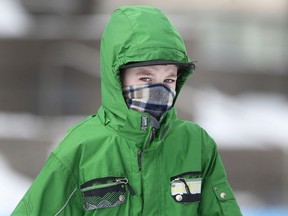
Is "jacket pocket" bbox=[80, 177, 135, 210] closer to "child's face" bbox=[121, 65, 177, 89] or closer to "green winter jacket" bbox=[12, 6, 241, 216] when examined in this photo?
"green winter jacket" bbox=[12, 6, 241, 216]

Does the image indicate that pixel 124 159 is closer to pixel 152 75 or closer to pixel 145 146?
pixel 145 146

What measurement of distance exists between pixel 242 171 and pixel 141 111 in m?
3.92

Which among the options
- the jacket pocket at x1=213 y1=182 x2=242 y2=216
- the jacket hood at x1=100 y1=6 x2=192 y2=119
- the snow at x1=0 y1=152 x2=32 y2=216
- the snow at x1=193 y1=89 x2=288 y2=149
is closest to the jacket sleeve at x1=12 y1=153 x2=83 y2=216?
the jacket hood at x1=100 y1=6 x2=192 y2=119

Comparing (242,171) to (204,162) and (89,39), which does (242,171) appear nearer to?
(89,39)

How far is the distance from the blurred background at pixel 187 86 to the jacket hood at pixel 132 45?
3.75 m

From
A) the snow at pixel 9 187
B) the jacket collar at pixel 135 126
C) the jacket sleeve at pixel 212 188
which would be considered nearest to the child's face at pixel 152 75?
the jacket collar at pixel 135 126

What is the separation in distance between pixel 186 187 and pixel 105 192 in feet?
0.86

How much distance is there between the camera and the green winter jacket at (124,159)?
2.10 m

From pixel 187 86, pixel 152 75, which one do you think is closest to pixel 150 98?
pixel 152 75

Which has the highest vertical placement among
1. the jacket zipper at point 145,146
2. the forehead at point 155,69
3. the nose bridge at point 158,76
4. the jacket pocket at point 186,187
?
the forehead at point 155,69

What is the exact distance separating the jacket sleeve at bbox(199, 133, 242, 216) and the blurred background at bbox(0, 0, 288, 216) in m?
3.59

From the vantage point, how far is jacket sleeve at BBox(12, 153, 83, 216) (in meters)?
2.09

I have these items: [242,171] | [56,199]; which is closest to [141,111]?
[56,199]

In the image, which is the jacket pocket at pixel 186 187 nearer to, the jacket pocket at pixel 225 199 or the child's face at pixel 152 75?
the jacket pocket at pixel 225 199
